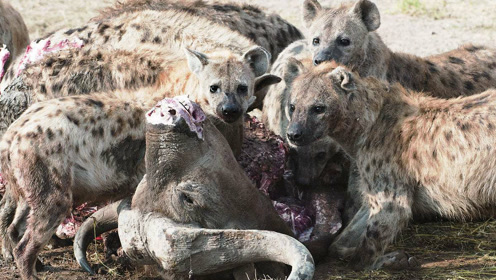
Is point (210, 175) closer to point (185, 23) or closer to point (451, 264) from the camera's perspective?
point (451, 264)

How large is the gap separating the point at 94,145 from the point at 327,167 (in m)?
1.49

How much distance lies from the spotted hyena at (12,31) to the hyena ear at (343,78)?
12.7 ft

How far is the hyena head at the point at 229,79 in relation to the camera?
480cm

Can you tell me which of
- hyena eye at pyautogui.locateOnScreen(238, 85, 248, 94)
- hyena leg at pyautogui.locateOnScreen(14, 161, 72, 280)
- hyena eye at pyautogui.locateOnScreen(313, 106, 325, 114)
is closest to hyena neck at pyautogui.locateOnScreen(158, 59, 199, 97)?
hyena eye at pyautogui.locateOnScreen(238, 85, 248, 94)

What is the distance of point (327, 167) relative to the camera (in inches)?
206

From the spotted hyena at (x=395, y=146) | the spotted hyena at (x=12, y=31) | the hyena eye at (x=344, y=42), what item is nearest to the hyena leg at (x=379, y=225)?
the spotted hyena at (x=395, y=146)

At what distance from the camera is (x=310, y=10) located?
6320 millimetres

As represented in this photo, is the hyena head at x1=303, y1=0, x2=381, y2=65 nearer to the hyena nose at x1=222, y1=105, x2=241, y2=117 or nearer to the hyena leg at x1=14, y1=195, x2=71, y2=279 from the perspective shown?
the hyena nose at x1=222, y1=105, x2=241, y2=117

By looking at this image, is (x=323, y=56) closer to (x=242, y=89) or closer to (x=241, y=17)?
(x=242, y=89)

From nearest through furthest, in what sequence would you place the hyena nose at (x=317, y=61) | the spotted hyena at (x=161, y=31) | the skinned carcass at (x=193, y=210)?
the skinned carcass at (x=193, y=210) → the hyena nose at (x=317, y=61) → the spotted hyena at (x=161, y=31)

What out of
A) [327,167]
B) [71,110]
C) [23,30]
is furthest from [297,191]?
[23,30]

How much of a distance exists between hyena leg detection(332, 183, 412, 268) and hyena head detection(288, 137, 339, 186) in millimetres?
557

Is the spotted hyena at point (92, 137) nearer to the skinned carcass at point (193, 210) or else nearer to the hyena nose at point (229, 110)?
the hyena nose at point (229, 110)

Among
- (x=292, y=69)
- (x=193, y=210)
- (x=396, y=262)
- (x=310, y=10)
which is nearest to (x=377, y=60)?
(x=310, y=10)
